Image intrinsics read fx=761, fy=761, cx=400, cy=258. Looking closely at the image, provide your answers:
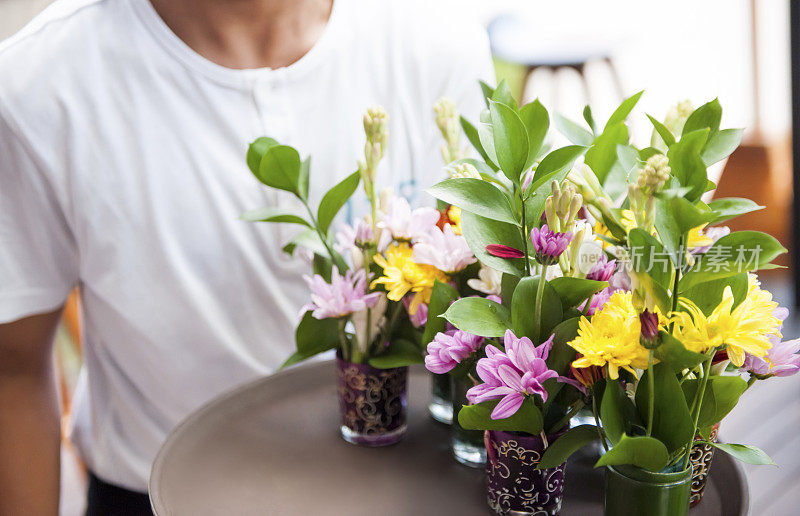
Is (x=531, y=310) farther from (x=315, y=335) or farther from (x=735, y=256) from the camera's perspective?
(x=315, y=335)

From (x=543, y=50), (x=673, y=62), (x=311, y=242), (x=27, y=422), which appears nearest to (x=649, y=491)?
(x=311, y=242)

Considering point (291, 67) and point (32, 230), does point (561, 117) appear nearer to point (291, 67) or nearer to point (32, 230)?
point (291, 67)

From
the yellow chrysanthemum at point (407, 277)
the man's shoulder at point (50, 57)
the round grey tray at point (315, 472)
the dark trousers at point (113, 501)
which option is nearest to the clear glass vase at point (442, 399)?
the round grey tray at point (315, 472)

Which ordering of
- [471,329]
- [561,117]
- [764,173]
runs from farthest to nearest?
[764,173], [561,117], [471,329]

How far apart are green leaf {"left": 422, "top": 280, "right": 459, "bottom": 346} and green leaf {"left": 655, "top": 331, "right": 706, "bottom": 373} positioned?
171 millimetres

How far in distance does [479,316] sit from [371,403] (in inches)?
8.0

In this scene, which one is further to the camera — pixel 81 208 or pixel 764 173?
pixel 764 173

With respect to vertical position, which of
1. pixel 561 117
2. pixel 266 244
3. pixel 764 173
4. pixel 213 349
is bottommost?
pixel 764 173

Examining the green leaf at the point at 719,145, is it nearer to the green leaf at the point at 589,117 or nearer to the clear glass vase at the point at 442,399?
the green leaf at the point at 589,117

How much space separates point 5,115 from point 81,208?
0.43ft

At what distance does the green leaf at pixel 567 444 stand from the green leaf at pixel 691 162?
0.59ft

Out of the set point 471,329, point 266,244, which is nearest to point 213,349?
point 266,244

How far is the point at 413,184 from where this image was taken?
1.04 m

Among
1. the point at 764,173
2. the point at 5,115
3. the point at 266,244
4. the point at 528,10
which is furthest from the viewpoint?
the point at 528,10
